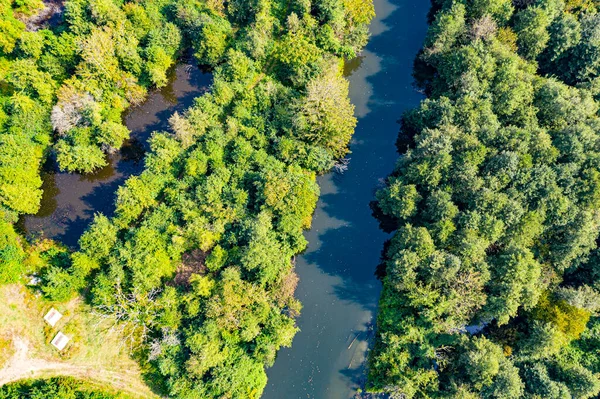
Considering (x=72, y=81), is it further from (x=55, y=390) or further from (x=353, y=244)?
(x=353, y=244)

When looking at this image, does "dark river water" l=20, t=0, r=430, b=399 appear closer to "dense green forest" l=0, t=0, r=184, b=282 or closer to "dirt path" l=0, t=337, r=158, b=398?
"dense green forest" l=0, t=0, r=184, b=282

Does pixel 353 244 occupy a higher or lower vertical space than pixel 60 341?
higher

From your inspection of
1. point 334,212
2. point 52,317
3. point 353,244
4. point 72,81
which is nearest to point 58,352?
point 52,317

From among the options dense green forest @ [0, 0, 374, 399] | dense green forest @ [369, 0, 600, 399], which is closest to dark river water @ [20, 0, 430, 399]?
dense green forest @ [0, 0, 374, 399]

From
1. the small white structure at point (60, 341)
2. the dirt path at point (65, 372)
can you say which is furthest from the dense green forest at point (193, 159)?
the small white structure at point (60, 341)

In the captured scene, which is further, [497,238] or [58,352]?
[58,352]

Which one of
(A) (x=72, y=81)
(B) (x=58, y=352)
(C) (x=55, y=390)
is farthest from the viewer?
(A) (x=72, y=81)

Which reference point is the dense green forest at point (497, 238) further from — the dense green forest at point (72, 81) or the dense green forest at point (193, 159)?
the dense green forest at point (72, 81)
